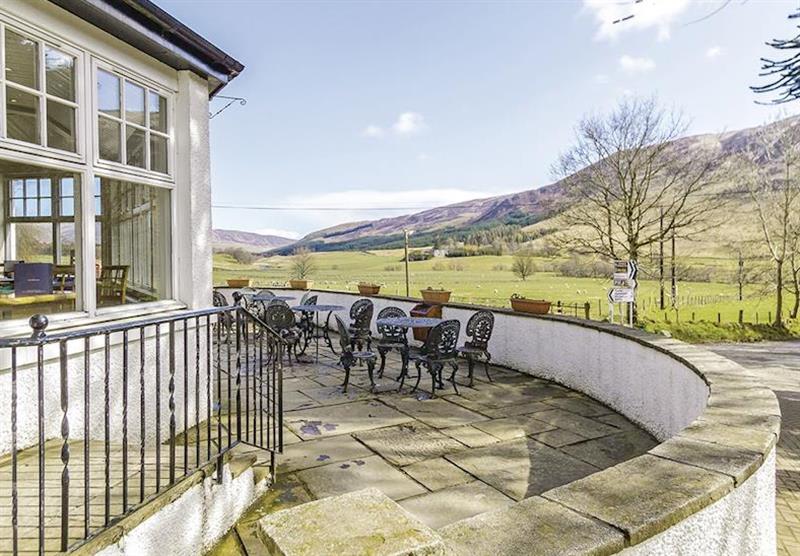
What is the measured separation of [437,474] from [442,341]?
247 centimetres

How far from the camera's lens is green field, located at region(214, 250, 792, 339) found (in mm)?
17891

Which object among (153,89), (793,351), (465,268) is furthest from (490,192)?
(153,89)

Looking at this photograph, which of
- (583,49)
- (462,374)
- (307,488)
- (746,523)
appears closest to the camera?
(746,523)

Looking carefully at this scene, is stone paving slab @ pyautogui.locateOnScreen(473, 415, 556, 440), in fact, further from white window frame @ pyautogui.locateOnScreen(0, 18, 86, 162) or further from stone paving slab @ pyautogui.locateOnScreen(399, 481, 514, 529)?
white window frame @ pyautogui.locateOnScreen(0, 18, 86, 162)

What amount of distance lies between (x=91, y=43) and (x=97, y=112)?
50cm

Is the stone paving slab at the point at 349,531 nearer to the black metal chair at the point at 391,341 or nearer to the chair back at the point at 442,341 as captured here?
the chair back at the point at 442,341

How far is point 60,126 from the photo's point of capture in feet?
11.0

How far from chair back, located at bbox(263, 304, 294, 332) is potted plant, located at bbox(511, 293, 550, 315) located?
12.1ft

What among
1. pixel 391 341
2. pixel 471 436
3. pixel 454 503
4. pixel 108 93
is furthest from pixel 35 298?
pixel 391 341

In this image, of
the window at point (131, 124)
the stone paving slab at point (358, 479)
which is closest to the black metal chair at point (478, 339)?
the stone paving slab at point (358, 479)

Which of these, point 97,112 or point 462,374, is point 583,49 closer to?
point 462,374

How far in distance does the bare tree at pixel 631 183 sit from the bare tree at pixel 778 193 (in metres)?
5.82

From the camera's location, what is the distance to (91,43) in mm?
3561

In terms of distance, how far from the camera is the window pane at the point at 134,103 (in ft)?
13.1
